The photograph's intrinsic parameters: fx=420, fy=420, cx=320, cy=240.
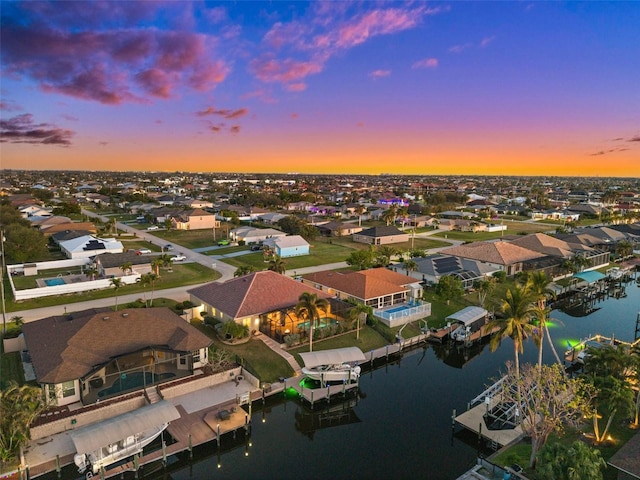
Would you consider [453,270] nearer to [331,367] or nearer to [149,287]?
[331,367]

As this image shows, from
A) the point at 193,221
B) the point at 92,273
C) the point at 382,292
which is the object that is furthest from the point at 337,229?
the point at 92,273

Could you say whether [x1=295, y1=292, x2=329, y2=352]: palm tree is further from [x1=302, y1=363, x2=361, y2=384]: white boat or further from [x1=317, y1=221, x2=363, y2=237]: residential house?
[x1=317, y1=221, x2=363, y2=237]: residential house

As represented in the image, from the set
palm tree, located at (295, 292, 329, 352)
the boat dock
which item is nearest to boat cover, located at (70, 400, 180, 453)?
palm tree, located at (295, 292, 329, 352)

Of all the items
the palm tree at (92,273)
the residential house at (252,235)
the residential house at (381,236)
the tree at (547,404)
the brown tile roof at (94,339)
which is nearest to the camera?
the tree at (547,404)

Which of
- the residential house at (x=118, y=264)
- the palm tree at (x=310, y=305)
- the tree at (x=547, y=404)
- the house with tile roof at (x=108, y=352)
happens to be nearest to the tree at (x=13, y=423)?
the house with tile roof at (x=108, y=352)

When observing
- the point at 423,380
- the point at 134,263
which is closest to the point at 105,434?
the point at 423,380

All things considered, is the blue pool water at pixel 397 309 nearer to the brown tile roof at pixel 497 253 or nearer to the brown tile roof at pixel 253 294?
the brown tile roof at pixel 253 294

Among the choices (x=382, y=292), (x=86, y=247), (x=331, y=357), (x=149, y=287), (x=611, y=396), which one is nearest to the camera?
(x=611, y=396)
